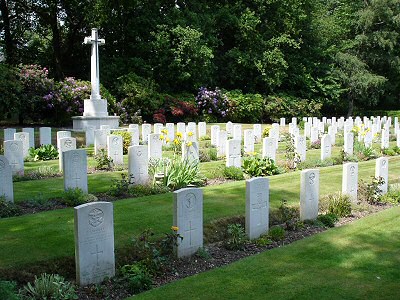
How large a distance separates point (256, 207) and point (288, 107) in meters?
28.6

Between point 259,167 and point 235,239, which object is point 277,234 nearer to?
point 235,239

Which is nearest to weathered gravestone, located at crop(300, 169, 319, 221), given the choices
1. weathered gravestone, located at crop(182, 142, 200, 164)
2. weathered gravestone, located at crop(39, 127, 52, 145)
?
weathered gravestone, located at crop(182, 142, 200, 164)

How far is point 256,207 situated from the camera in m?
7.29

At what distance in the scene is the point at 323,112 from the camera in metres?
43.2

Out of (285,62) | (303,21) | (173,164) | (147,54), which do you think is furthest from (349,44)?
(173,164)

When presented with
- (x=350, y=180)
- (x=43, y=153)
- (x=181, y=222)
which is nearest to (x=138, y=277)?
(x=181, y=222)

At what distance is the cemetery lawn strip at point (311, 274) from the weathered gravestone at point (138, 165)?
4414 millimetres

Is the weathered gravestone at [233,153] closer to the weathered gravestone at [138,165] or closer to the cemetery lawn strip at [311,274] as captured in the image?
the weathered gravestone at [138,165]

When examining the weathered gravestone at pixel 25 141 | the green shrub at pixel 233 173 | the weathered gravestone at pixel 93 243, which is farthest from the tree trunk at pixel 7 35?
the weathered gravestone at pixel 93 243

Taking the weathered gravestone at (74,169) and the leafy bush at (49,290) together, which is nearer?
the leafy bush at (49,290)

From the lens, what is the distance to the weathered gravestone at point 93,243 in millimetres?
5340

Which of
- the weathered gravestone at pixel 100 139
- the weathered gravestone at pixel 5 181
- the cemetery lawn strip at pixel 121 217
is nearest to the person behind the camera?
the cemetery lawn strip at pixel 121 217

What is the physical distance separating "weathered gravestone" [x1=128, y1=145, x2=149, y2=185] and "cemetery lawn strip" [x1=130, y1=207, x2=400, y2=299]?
4414 mm

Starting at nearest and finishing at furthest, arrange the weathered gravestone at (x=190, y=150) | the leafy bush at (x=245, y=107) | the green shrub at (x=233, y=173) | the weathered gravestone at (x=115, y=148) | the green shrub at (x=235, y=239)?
1. the green shrub at (x=235, y=239)
2. the green shrub at (x=233, y=173)
3. the weathered gravestone at (x=190, y=150)
4. the weathered gravestone at (x=115, y=148)
5. the leafy bush at (x=245, y=107)
